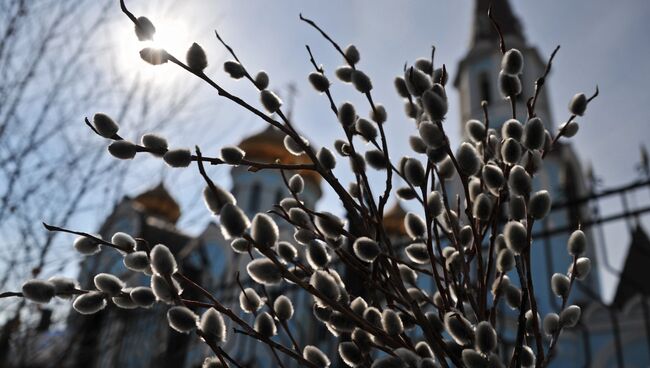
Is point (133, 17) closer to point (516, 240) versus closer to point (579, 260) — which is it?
point (516, 240)

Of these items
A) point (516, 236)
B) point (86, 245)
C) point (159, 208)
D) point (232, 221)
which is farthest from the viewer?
point (159, 208)

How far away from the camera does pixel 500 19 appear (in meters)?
14.7

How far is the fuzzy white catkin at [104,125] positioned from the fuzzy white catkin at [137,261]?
168 millimetres

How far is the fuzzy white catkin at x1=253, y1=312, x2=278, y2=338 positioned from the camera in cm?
85

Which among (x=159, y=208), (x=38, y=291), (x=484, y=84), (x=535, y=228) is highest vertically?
(x=484, y=84)

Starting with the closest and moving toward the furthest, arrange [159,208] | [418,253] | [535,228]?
[418,253], [159,208], [535,228]

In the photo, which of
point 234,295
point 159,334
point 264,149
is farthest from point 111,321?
point 264,149

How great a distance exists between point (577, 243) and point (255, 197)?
13.2 m

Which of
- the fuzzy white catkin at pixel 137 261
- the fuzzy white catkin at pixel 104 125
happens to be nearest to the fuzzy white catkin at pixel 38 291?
the fuzzy white catkin at pixel 137 261

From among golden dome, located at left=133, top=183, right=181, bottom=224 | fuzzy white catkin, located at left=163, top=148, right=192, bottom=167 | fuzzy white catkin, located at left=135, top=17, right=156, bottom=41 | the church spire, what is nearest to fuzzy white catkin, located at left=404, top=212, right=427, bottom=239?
fuzzy white catkin, located at left=163, top=148, right=192, bottom=167

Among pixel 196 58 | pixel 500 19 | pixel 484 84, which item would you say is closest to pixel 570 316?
pixel 196 58

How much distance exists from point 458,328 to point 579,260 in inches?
10.4

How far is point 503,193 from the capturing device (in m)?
0.90

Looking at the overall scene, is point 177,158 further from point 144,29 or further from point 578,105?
point 578,105
